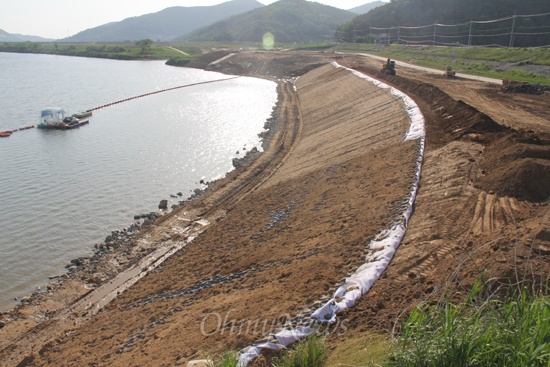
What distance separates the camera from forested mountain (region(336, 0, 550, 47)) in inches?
2552

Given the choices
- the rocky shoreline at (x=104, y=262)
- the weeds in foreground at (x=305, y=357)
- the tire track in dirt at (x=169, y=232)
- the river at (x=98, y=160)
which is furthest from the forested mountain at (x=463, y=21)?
the weeds in foreground at (x=305, y=357)

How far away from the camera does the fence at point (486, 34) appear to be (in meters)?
61.9

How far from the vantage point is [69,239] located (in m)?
17.7

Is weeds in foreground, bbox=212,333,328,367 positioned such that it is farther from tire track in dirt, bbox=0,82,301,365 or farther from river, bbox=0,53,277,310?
river, bbox=0,53,277,310

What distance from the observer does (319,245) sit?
11586mm

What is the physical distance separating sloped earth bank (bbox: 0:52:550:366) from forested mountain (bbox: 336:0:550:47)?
45.1 m

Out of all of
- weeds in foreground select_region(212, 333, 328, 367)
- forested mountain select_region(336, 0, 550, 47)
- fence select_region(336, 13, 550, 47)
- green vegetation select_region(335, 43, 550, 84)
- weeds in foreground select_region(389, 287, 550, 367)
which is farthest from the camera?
forested mountain select_region(336, 0, 550, 47)

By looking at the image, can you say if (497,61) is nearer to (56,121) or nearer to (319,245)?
(319,245)

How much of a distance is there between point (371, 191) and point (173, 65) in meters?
88.2

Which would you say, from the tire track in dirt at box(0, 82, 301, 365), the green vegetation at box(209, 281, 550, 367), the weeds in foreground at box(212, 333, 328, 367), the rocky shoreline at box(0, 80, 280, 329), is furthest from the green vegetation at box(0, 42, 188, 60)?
the green vegetation at box(209, 281, 550, 367)

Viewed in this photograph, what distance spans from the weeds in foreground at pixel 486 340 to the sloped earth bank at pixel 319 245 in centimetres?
61

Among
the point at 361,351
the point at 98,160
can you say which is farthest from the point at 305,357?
the point at 98,160

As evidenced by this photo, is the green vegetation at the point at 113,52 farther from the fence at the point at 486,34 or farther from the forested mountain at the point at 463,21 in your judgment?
the fence at the point at 486,34

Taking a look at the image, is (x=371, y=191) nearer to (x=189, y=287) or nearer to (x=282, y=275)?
(x=282, y=275)
